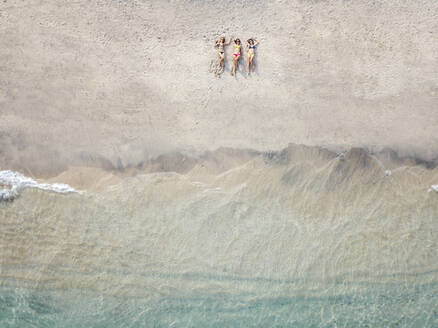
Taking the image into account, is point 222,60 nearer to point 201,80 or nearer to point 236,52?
point 236,52

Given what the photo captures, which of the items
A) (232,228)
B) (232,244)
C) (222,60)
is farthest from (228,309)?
(222,60)

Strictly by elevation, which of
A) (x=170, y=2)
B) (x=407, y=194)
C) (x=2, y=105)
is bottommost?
(x=407, y=194)

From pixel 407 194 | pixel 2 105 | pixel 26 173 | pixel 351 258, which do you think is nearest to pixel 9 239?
pixel 26 173

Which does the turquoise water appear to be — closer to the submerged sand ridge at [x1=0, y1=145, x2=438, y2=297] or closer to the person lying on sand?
the submerged sand ridge at [x1=0, y1=145, x2=438, y2=297]

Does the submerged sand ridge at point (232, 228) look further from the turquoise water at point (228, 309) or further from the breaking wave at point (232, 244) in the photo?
the turquoise water at point (228, 309)

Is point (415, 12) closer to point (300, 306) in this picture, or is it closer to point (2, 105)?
point (300, 306)

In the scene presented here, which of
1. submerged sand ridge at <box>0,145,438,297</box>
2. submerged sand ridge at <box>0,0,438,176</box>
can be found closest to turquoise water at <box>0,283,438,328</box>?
submerged sand ridge at <box>0,145,438,297</box>
